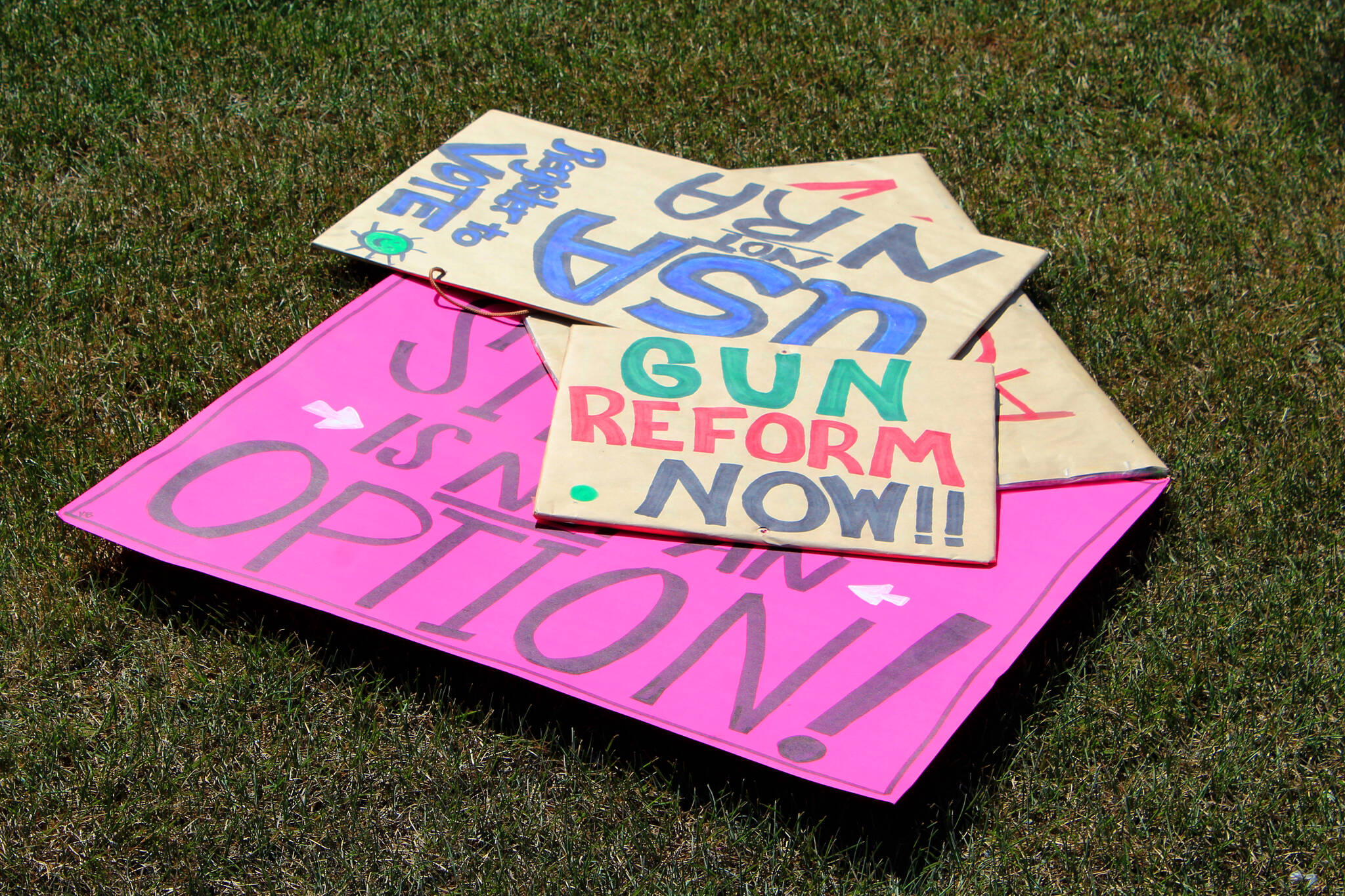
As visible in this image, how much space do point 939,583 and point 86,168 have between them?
2.56 meters

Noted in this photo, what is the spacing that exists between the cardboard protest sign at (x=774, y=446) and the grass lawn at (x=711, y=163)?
327mm

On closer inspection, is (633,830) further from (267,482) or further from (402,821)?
(267,482)

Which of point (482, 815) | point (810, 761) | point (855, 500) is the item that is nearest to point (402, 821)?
point (482, 815)

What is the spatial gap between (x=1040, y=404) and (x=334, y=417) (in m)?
1.47

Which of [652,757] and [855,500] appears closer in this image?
[652,757]

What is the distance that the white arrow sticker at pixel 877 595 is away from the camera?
6.72 feet

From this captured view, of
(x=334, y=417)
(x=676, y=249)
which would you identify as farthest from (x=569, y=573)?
(x=676, y=249)

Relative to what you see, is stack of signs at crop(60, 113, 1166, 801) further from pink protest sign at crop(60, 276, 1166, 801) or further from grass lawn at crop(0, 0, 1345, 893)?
grass lawn at crop(0, 0, 1345, 893)

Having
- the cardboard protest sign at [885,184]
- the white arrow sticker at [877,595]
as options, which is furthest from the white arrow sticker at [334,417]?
the cardboard protest sign at [885,184]

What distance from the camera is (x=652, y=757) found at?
1.92m

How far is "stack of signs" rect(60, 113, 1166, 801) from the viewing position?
1.95 meters

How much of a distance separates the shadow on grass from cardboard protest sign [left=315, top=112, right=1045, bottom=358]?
2.44 feet

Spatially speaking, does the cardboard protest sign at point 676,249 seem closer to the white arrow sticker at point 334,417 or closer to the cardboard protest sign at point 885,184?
the cardboard protest sign at point 885,184

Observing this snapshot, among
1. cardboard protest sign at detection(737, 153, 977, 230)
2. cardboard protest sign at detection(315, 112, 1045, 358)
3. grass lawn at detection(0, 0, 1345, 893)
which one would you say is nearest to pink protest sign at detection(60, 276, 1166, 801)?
grass lawn at detection(0, 0, 1345, 893)
